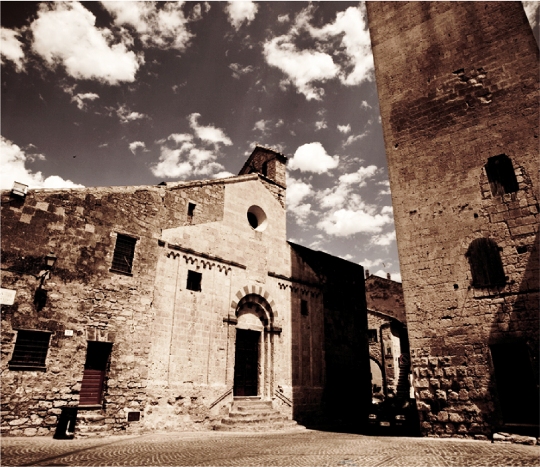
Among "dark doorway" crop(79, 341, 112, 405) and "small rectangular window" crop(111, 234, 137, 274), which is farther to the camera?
"small rectangular window" crop(111, 234, 137, 274)

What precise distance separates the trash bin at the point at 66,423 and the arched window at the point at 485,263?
35.4 feet

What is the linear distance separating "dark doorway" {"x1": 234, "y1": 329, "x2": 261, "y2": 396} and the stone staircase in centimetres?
37

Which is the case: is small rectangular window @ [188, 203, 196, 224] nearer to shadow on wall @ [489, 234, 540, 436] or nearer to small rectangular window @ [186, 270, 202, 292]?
small rectangular window @ [186, 270, 202, 292]

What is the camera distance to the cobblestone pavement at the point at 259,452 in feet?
20.0

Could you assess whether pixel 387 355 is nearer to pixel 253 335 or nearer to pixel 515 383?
pixel 253 335

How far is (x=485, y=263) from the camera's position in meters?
9.52

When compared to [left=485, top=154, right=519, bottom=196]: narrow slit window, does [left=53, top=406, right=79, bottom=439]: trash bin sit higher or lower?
lower

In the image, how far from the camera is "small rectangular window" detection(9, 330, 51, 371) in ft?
28.2

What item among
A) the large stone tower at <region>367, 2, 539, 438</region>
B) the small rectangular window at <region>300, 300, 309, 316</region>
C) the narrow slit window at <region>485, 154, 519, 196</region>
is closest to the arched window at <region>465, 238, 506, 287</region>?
the large stone tower at <region>367, 2, 539, 438</region>

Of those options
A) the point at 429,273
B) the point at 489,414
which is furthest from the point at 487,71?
the point at 489,414

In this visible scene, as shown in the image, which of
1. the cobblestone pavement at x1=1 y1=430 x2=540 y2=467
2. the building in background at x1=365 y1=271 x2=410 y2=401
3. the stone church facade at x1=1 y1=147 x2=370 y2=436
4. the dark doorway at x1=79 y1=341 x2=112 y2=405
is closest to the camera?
the cobblestone pavement at x1=1 y1=430 x2=540 y2=467

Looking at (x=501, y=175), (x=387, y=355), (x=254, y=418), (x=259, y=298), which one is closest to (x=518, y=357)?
(x=501, y=175)

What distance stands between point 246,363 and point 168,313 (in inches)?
149

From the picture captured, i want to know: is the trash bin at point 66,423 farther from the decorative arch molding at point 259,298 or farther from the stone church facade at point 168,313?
the decorative arch molding at point 259,298
